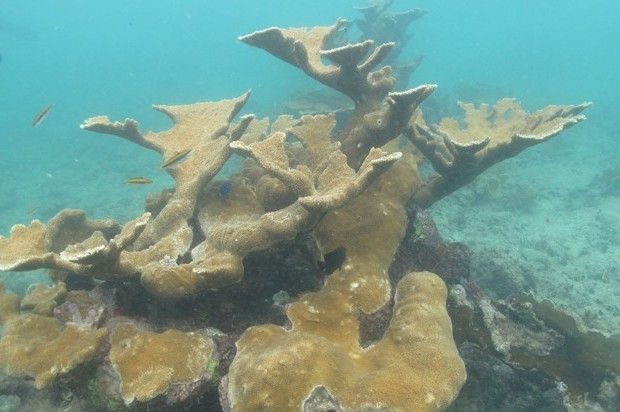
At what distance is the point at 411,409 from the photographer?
9.05ft

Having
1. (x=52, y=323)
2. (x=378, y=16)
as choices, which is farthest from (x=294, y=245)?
(x=378, y=16)

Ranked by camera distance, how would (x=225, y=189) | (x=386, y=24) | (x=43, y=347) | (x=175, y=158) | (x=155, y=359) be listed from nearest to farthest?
(x=155, y=359), (x=43, y=347), (x=225, y=189), (x=175, y=158), (x=386, y=24)

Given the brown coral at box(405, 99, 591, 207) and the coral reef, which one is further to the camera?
the coral reef

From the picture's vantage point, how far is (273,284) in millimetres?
3891

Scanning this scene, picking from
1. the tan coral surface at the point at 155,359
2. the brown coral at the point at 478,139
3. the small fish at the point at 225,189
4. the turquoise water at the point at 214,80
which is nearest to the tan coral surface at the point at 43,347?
the tan coral surface at the point at 155,359

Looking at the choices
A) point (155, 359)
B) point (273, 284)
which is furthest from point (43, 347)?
point (273, 284)

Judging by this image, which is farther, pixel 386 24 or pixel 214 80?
pixel 214 80

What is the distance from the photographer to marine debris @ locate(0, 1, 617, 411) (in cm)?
296

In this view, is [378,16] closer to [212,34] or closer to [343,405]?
[343,405]

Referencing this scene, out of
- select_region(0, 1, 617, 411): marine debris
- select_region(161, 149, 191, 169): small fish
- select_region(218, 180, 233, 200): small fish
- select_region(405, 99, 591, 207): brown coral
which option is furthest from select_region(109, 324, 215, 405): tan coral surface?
select_region(405, 99, 591, 207): brown coral

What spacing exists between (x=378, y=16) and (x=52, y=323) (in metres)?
17.8

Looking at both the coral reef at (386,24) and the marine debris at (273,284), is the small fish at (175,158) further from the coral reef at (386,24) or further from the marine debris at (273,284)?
the coral reef at (386,24)

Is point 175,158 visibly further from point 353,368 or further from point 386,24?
point 386,24

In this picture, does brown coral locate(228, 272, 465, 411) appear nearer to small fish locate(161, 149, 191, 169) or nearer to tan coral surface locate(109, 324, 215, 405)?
tan coral surface locate(109, 324, 215, 405)
